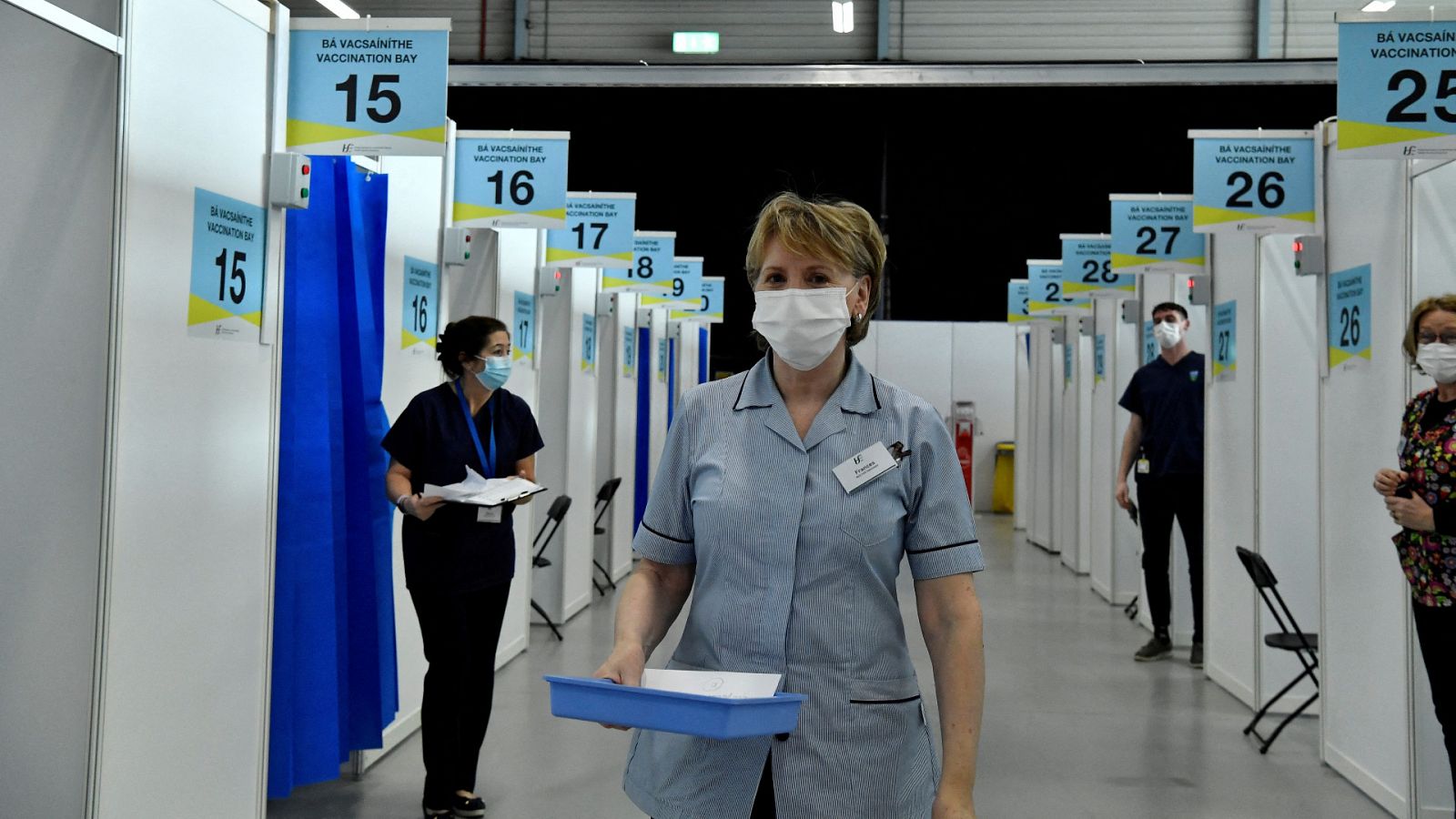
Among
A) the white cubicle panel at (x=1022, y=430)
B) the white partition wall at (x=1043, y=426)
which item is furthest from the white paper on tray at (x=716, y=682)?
the white cubicle panel at (x=1022, y=430)

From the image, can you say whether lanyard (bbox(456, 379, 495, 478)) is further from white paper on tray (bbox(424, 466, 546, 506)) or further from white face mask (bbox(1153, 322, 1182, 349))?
white face mask (bbox(1153, 322, 1182, 349))

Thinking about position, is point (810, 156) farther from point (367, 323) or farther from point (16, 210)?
point (16, 210)

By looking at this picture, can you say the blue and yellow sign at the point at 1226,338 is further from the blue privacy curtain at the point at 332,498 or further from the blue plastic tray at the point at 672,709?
the blue plastic tray at the point at 672,709

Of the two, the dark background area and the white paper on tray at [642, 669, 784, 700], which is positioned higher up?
the dark background area

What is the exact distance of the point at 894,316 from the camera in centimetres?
2102

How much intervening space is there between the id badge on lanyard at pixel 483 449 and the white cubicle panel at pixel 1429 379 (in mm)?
3109

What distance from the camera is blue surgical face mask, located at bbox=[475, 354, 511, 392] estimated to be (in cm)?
412

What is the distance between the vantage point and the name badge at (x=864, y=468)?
1655 mm

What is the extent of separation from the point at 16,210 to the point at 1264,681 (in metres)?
5.50

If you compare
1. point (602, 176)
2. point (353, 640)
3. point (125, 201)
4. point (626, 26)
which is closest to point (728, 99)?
point (626, 26)

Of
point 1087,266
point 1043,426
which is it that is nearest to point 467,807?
point 1087,266

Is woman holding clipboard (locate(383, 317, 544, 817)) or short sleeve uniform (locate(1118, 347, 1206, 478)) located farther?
short sleeve uniform (locate(1118, 347, 1206, 478))

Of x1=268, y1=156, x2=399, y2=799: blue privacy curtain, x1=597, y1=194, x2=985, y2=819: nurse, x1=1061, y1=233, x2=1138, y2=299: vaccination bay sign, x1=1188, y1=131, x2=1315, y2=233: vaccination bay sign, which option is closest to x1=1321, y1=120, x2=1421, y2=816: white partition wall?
x1=1188, y1=131, x2=1315, y2=233: vaccination bay sign

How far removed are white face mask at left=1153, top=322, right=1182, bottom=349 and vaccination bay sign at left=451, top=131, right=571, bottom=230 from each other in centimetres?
344
